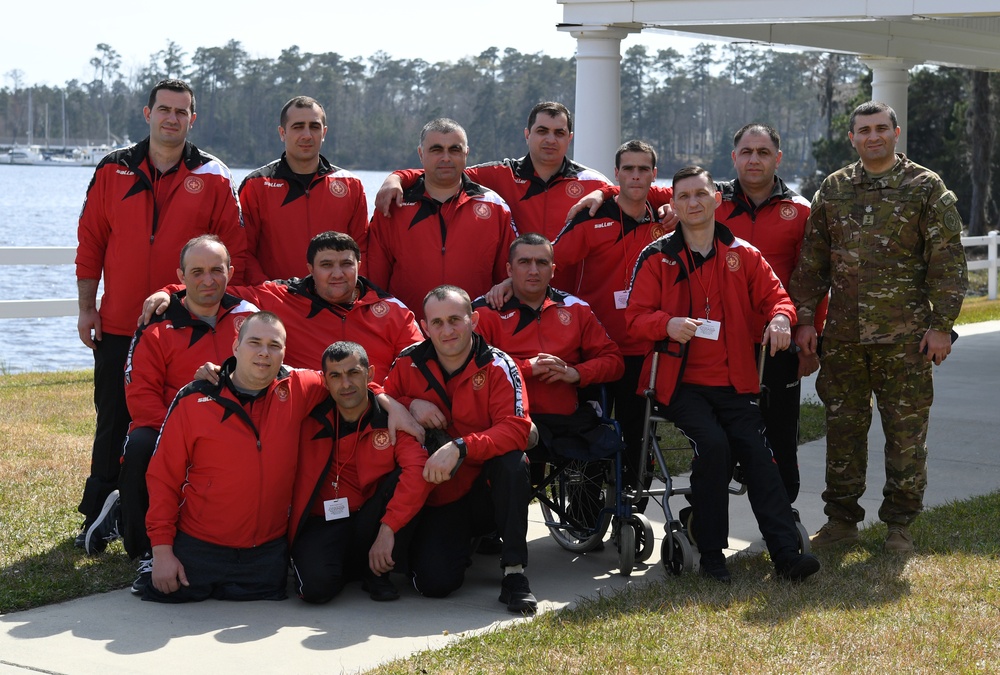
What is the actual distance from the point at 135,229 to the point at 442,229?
1.45 metres

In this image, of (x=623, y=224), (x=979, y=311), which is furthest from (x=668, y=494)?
(x=979, y=311)

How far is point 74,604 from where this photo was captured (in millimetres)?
5293

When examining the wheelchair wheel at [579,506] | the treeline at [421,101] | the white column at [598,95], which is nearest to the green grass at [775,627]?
the wheelchair wheel at [579,506]

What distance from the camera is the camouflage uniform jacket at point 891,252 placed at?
583 centimetres

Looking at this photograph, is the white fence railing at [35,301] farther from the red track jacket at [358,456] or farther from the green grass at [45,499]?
the red track jacket at [358,456]

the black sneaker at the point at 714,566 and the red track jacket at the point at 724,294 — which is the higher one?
the red track jacket at the point at 724,294

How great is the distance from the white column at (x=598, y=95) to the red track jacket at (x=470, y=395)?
5.77 m

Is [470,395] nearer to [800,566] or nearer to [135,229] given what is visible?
[800,566]

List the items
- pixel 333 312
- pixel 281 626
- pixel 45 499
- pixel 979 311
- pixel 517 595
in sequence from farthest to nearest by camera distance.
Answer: pixel 979 311 → pixel 45 499 → pixel 333 312 → pixel 517 595 → pixel 281 626

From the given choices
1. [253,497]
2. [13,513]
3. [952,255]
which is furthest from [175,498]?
[952,255]

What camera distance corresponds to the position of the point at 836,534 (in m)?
6.30

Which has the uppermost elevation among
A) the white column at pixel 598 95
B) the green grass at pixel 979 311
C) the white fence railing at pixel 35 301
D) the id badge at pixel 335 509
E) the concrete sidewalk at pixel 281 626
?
the white column at pixel 598 95

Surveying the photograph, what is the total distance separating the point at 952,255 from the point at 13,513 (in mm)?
4675

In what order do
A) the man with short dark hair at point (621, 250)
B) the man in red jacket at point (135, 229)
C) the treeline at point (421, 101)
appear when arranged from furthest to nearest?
the treeline at point (421, 101), the man with short dark hair at point (621, 250), the man in red jacket at point (135, 229)
